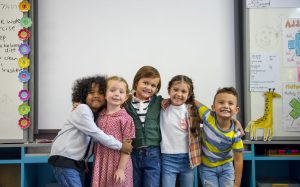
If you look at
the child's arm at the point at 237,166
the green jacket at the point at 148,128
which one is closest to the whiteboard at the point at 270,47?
the child's arm at the point at 237,166

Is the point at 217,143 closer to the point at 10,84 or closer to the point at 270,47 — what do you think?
the point at 270,47

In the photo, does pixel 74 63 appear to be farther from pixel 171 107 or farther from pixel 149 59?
pixel 171 107

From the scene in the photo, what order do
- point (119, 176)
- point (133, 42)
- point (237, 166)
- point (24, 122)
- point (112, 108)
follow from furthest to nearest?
point (133, 42) → point (24, 122) → point (237, 166) → point (112, 108) → point (119, 176)

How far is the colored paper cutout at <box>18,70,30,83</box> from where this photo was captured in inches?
97.5

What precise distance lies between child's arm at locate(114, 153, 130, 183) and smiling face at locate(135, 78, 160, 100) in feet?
1.23

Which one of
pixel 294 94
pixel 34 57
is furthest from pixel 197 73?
pixel 34 57

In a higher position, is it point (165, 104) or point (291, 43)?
point (291, 43)

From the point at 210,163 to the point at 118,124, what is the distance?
0.60 m

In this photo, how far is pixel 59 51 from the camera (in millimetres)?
2645

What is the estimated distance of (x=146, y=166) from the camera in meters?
1.74

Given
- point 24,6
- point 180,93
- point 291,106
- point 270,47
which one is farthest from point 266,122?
point 24,6

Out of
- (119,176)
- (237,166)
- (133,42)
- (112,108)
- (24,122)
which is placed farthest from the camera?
(133,42)

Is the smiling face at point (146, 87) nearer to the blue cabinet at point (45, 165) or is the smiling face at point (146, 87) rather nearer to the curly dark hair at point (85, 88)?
the curly dark hair at point (85, 88)

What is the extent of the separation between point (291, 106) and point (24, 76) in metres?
2.22
